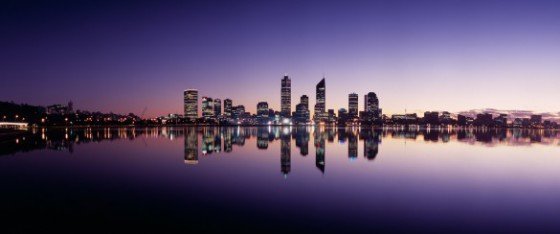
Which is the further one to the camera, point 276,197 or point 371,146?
point 371,146

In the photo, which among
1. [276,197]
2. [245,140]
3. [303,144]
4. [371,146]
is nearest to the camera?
[276,197]

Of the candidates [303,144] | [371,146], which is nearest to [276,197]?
[371,146]

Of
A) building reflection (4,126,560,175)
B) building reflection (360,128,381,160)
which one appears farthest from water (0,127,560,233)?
building reflection (360,128,381,160)

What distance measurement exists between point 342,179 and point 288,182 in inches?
150

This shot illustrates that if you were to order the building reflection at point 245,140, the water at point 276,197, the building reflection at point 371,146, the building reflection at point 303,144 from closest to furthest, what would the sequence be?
the water at point 276,197 < the building reflection at point 371,146 < the building reflection at point 245,140 < the building reflection at point 303,144

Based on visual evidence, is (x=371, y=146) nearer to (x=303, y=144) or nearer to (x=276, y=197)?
(x=303, y=144)

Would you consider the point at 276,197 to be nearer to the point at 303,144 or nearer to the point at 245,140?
the point at 303,144

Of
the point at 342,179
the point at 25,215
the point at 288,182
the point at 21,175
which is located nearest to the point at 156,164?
the point at 21,175

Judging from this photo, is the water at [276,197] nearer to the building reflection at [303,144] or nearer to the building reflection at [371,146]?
the building reflection at [371,146]

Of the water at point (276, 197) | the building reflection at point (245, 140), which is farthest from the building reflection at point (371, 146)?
the water at point (276, 197)

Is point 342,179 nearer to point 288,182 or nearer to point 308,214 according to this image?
point 288,182

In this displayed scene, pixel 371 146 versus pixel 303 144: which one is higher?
pixel 303 144

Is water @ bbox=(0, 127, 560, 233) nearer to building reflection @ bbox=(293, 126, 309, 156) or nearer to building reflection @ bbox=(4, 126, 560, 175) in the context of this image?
building reflection @ bbox=(4, 126, 560, 175)

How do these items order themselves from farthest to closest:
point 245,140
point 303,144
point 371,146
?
point 245,140 < point 303,144 < point 371,146
